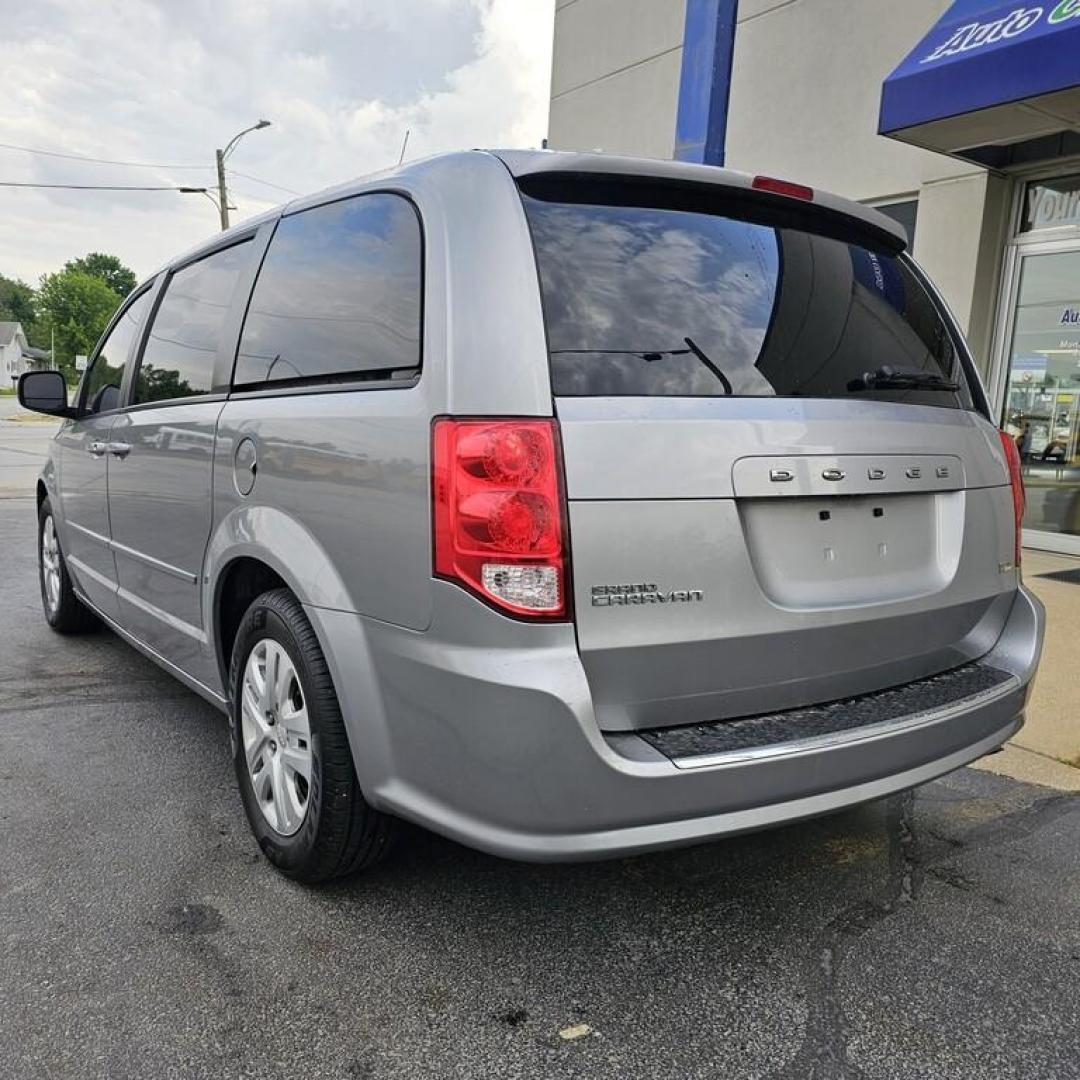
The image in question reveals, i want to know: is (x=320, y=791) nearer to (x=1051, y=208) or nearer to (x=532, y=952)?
(x=532, y=952)

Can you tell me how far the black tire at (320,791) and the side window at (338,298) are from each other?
2.14ft

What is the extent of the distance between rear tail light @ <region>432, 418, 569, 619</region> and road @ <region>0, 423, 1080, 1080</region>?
3.11ft

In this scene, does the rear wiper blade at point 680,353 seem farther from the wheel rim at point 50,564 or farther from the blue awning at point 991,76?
the blue awning at point 991,76

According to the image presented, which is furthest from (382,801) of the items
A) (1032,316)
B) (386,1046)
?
(1032,316)

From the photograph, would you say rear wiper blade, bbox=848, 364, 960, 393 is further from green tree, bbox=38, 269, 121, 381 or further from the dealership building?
green tree, bbox=38, 269, 121, 381

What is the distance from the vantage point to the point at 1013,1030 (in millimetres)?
2082

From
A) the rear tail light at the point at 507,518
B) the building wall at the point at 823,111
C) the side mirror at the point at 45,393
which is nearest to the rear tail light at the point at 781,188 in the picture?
the rear tail light at the point at 507,518

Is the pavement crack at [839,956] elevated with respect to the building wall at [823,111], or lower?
lower

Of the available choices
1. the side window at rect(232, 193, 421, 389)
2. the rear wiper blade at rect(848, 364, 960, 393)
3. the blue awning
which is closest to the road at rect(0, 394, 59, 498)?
the side window at rect(232, 193, 421, 389)

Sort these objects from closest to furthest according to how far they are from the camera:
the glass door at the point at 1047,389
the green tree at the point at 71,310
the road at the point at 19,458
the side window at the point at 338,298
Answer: the side window at the point at 338,298 < the glass door at the point at 1047,389 < the road at the point at 19,458 < the green tree at the point at 71,310

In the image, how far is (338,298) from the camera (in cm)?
254

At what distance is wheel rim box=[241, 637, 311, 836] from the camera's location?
2.48 meters

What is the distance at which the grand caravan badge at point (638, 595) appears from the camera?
75.2 inches

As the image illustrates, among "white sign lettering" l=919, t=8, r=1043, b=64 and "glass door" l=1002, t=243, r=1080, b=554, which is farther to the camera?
"glass door" l=1002, t=243, r=1080, b=554
